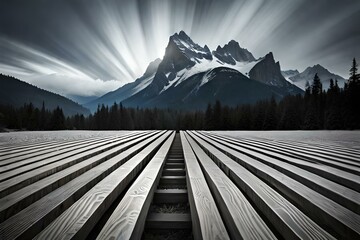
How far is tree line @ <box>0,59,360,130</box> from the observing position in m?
35.1

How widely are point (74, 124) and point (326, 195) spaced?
3636 inches

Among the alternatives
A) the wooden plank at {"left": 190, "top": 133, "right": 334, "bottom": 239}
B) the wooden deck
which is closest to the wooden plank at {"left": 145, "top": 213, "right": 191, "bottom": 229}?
the wooden deck

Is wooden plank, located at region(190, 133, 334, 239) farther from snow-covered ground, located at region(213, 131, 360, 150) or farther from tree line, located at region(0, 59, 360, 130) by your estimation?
tree line, located at region(0, 59, 360, 130)

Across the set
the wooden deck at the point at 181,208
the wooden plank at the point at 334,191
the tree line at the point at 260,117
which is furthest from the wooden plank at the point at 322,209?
the tree line at the point at 260,117

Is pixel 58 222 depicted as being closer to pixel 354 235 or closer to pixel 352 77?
pixel 354 235

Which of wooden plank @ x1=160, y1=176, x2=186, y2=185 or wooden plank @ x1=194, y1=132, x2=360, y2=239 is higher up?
wooden plank @ x1=194, y1=132, x2=360, y2=239

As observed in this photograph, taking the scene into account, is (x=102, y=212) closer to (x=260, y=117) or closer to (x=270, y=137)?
(x=270, y=137)

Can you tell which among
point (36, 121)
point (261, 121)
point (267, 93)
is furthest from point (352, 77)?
point (267, 93)

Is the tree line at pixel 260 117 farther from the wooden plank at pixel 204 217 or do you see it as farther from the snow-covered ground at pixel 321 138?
the wooden plank at pixel 204 217

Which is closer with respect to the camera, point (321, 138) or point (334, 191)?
point (334, 191)

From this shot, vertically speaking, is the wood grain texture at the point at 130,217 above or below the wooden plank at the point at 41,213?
below

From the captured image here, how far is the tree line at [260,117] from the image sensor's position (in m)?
35.1

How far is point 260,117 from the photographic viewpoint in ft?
149

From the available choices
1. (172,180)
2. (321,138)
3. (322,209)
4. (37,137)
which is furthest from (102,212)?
(321,138)
